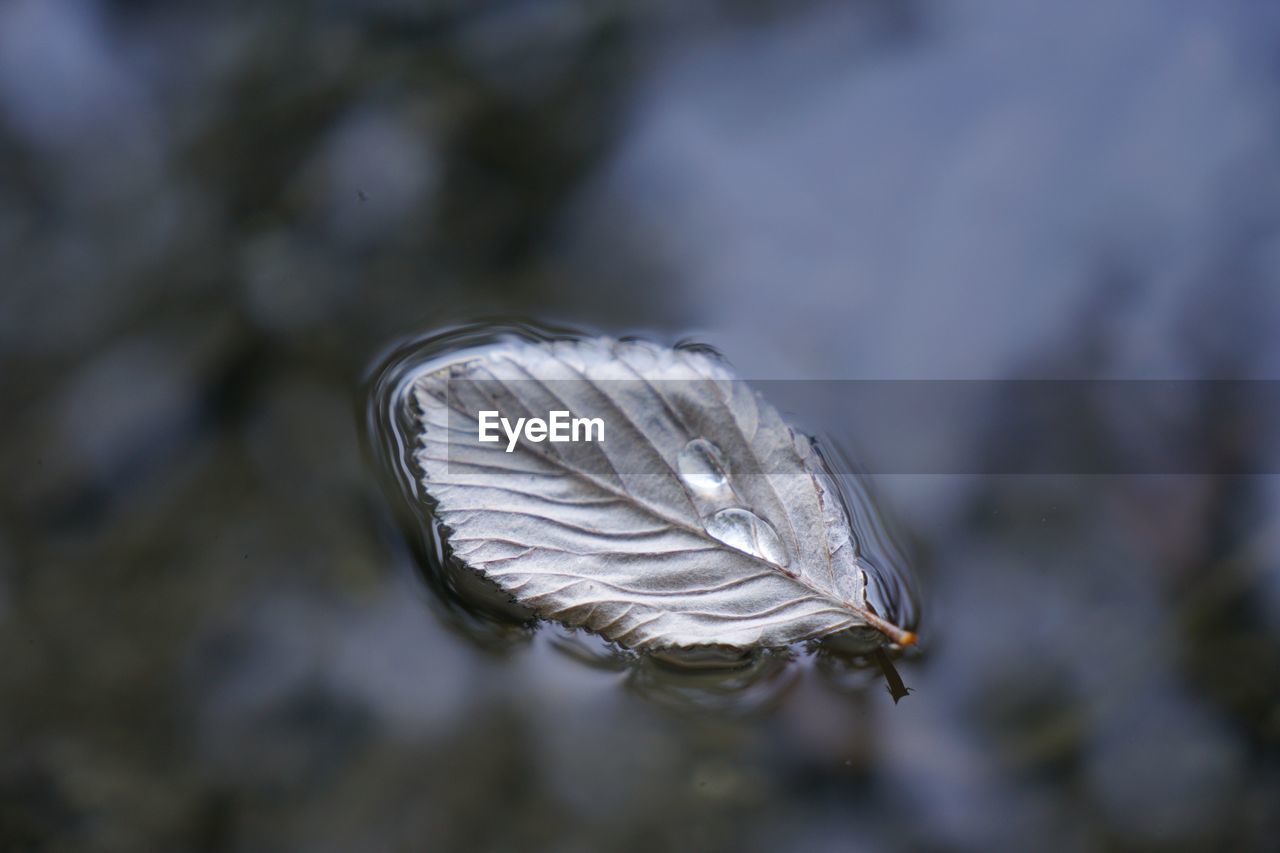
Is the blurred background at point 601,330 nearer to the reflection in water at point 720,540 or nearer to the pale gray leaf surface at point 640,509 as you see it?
the reflection in water at point 720,540

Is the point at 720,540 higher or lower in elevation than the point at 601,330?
lower

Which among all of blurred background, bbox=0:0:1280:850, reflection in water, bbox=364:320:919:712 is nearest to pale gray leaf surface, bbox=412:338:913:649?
reflection in water, bbox=364:320:919:712

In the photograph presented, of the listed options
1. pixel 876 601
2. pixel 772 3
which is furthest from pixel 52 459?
pixel 772 3

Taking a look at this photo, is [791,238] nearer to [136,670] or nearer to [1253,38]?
[1253,38]

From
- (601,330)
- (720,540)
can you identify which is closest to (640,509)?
Answer: (720,540)

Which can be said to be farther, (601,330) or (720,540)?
(601,330)

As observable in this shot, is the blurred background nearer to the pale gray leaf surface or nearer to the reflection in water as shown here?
the reflection in water

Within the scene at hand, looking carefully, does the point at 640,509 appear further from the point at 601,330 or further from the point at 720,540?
the point at 601,330
